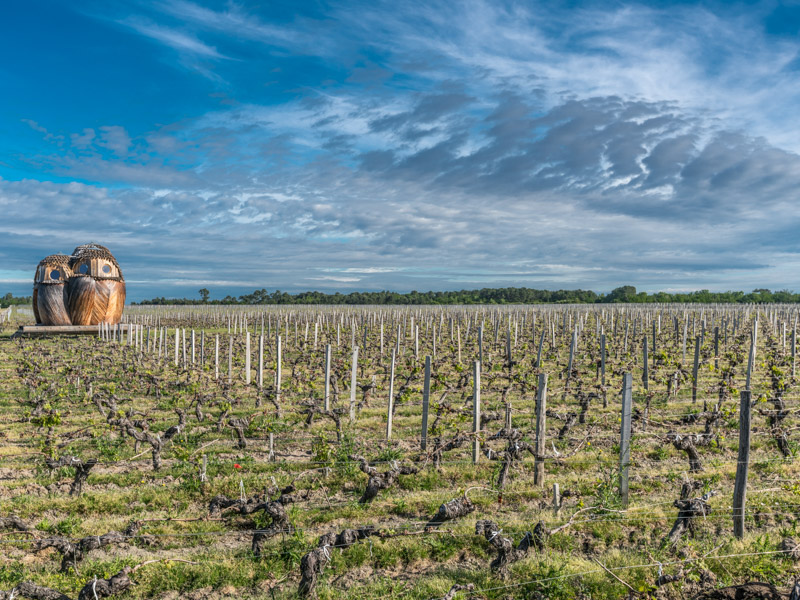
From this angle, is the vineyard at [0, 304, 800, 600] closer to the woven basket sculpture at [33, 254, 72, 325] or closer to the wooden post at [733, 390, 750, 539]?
the wooden post at [733, 390, 750, 539]

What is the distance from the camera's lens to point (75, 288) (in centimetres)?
3175

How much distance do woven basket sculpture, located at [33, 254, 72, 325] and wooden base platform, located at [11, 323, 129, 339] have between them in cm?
73

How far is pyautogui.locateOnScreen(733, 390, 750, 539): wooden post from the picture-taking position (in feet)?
17.6

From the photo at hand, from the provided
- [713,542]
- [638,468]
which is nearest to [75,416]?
[638,468]

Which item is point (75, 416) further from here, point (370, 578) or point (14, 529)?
point (370, 578)

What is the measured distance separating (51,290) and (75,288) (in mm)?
1305

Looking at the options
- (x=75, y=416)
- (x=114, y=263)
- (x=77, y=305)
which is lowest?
(x=75, y=416)

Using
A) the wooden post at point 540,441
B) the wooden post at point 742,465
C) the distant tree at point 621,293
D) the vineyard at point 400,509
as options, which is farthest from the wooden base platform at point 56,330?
the distant tree at point 621,293

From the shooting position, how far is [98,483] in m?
8.05

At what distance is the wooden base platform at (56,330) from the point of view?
30.9 metres

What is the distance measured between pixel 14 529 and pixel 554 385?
14629mm

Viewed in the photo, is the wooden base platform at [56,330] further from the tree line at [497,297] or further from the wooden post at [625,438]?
the tree line at [497,297]

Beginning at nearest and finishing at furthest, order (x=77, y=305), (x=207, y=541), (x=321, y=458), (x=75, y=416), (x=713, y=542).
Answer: (x=713, y=542), (x=207, y=541), (x=321, y=458), (x=75, y=416), (x=77, y=305)

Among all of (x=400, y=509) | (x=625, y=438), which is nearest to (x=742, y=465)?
(x=625, y=438)
